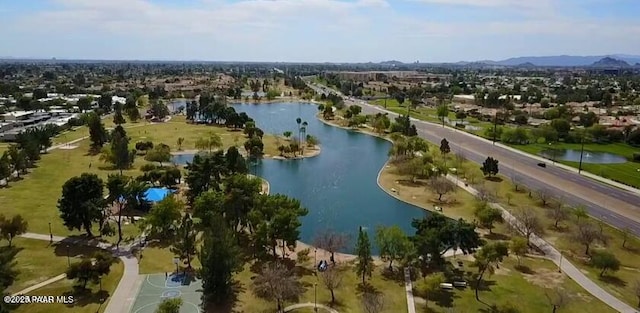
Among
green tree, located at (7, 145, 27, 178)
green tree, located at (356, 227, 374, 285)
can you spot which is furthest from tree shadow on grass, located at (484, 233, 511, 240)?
green tree, located at (7, 145, 27, 178)

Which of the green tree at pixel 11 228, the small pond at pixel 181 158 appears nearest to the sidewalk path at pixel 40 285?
the green tree at pixel 11 228

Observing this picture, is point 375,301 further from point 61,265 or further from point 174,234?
point 61,265

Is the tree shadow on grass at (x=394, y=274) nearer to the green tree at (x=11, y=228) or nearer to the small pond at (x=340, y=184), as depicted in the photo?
the small pond at (x=340, y=184)

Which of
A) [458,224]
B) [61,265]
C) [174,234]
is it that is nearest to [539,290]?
[458,224]

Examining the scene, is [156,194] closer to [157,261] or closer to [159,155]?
[157,261]

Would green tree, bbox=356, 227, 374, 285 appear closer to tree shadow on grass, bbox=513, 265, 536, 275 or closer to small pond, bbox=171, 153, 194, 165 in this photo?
tree shadow on grass, bbox=513, 265, 536, 275

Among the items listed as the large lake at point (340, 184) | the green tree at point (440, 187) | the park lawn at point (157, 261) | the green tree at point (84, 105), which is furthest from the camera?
the green tree at point (84, 105)
